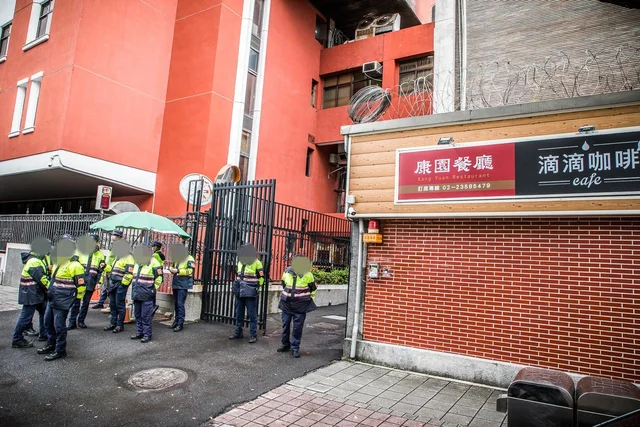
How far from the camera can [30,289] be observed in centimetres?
681

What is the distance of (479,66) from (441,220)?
770 cm

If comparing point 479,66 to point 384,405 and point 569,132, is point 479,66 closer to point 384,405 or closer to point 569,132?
point 569,132

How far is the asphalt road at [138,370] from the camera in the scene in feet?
14.9

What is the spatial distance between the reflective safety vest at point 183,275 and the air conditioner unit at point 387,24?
18521 millimetres

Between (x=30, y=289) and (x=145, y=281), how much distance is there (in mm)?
1823

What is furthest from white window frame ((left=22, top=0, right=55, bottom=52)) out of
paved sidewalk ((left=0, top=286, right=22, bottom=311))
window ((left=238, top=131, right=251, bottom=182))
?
paved sidewalk ((left=0, top=286, right=22, bottom=311))

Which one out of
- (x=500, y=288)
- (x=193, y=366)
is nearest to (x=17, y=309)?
(x=193, y=366)

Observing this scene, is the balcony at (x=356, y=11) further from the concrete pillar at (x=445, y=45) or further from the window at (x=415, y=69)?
the concrete pillar at (x=445, y=45)

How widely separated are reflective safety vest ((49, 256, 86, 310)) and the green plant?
7925 mm

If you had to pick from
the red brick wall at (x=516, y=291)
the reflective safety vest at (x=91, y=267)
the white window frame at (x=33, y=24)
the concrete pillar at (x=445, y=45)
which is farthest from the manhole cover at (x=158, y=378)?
the white window frame at (x=33, y=24)

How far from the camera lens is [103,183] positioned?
16172 mm

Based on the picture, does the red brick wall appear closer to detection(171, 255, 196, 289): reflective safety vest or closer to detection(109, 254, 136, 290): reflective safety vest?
detection(171, 255, 196, 289): reflective safety vest

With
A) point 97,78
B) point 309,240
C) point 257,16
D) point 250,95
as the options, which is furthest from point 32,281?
point 257,16

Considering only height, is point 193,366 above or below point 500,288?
below
